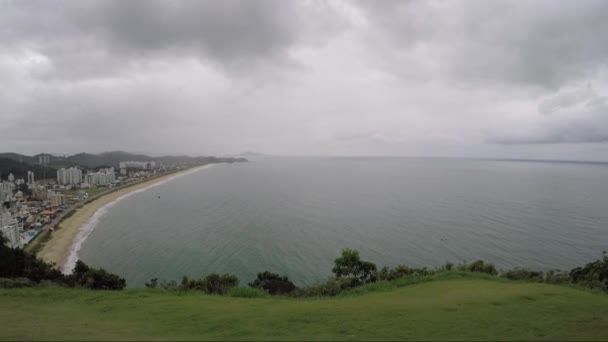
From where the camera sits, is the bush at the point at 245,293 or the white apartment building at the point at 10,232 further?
the white apartment building at the point at 10,232

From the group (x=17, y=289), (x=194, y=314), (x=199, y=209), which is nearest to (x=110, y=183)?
(x=199, y=209)

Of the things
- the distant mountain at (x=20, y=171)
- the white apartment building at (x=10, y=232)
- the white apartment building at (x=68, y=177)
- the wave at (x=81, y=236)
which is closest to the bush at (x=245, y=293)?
the wave at (x=81, y=236)

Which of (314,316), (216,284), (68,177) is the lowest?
(216,284)

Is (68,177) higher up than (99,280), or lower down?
higher up

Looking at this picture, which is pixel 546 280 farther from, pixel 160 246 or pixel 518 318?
pixel 160 246

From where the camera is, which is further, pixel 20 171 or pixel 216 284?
pixel 20 171

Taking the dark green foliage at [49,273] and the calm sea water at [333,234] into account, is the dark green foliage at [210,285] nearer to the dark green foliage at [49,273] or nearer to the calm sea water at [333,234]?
the dark green foliage at [49,273]

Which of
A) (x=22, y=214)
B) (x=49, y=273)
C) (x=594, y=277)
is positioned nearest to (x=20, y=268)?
(x=49, y=273)

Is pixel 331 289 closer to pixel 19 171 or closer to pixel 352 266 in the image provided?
pixel 352 266

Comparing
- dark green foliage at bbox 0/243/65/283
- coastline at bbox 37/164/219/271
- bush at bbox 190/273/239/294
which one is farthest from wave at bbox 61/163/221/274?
bush at bbox 190/273/239/294
